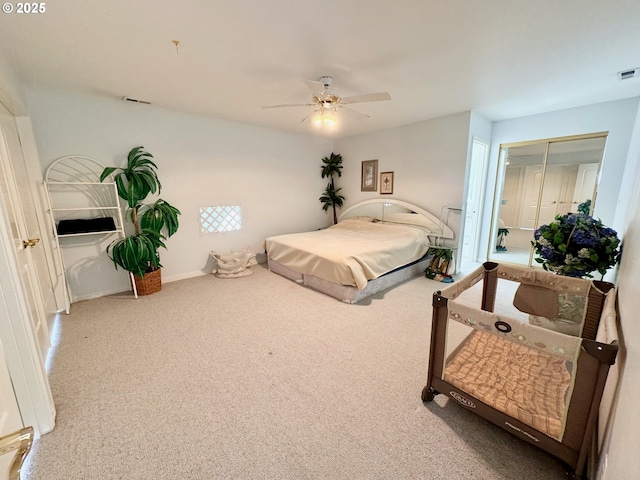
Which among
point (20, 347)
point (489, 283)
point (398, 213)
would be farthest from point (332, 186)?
point (20, 347)

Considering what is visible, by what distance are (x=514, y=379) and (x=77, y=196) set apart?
4341mm

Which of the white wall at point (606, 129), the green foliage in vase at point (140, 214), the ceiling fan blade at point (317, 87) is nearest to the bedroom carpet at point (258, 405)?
the green foliage in vase at point (140, 214)

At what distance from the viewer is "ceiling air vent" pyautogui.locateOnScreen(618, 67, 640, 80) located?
224 cm

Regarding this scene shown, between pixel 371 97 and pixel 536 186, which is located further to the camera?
pixel 536 186

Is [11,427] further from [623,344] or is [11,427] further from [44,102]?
[44,102]

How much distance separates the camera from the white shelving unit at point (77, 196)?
9.00ft

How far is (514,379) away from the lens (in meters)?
1.51

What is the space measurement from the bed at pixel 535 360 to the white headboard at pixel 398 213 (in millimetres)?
1934

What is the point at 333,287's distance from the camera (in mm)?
3082

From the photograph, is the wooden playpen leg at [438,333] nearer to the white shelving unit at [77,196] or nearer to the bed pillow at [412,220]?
the bed pillow at [412,220]

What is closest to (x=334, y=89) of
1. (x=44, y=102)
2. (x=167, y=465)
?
(x=44, y=102)

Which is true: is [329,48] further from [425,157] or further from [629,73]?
[629,73]

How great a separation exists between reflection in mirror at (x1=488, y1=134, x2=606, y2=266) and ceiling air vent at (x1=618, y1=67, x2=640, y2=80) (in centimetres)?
112

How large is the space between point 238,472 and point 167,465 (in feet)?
1.15
